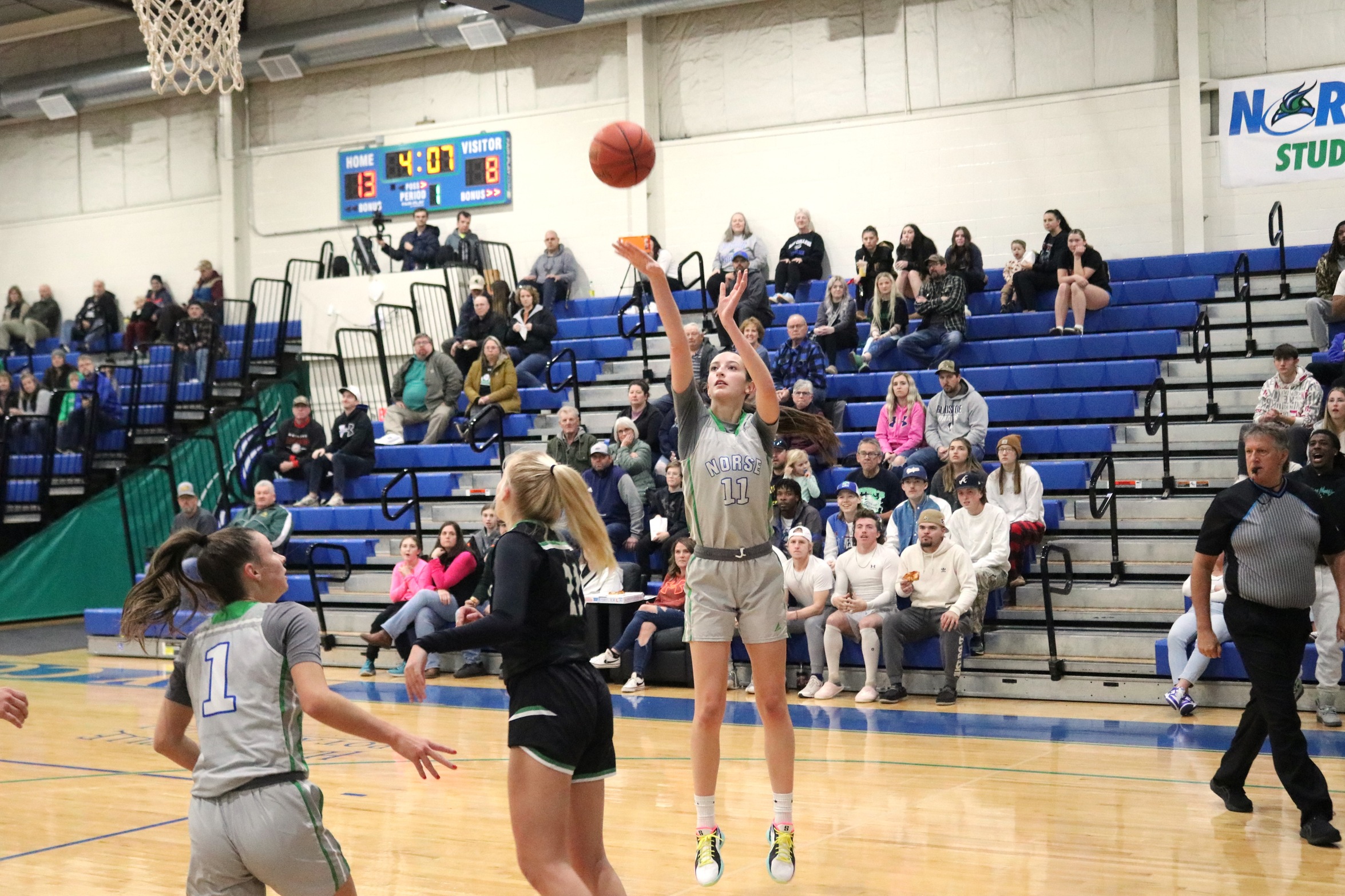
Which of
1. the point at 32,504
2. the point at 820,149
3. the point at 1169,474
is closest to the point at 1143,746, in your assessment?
the point at 1169,474

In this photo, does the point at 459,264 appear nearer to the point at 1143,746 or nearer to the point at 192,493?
the point at 192,493

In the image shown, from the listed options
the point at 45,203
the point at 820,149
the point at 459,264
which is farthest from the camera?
the point at 45,203

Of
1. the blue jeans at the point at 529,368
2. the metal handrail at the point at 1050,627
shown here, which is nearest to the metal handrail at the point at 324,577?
the blue jeans at the point at 529,368

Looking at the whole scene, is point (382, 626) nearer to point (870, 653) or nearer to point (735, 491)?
point (870, 653)

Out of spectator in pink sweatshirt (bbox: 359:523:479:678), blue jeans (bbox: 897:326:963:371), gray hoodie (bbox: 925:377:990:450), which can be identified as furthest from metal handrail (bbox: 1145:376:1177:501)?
spectator in pink sweatshirt (bbox: 359:523:479:678)

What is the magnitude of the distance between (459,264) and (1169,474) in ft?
31.3

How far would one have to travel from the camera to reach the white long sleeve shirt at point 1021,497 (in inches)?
407

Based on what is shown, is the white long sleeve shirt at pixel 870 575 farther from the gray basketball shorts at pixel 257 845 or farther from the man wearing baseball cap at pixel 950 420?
the gray basketball shorts at pixel 257 845

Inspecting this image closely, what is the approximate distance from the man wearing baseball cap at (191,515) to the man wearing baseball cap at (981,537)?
7.21 metres

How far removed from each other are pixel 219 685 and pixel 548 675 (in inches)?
33.3

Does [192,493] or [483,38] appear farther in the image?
[483,38]

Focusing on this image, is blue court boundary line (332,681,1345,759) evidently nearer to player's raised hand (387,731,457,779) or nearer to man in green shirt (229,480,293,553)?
man in green shirt (229,480,293,553)

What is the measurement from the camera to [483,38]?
17.2 metres

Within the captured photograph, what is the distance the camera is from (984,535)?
9.98 metres
